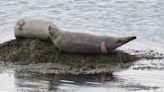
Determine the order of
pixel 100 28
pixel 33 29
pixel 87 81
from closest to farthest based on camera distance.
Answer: pixel 87 81, pixel 33 29, pixel 100 28

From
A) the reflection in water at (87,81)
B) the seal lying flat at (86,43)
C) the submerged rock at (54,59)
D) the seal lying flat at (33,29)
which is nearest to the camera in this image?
the reflection in water at (87,81)

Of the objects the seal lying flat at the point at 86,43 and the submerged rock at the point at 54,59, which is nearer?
the submerged rock at the point at 54,59

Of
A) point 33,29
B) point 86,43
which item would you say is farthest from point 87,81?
point 33,29

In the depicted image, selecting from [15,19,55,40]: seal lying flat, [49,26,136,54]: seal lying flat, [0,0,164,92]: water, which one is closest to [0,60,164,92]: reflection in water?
[0,0,164,92]: water

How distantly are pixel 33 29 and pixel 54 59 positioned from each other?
1.16m

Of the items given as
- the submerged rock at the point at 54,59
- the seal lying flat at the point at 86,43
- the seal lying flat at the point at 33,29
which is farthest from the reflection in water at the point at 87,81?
the seal lying flat at the point at 33,29

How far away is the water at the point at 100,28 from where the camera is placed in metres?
12.3

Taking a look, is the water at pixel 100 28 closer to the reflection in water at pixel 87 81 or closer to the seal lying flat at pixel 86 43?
the reflection in water at pixel 87 81

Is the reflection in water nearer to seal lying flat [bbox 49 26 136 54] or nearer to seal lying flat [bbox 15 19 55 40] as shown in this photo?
seal lying flat [bbox 49 26 136 54]

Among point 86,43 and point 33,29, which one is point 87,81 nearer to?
point 86,43

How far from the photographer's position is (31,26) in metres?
15.3

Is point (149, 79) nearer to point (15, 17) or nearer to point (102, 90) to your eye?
point (102, 90)

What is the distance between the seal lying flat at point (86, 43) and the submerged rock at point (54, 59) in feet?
0.41

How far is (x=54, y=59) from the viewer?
14.4m
